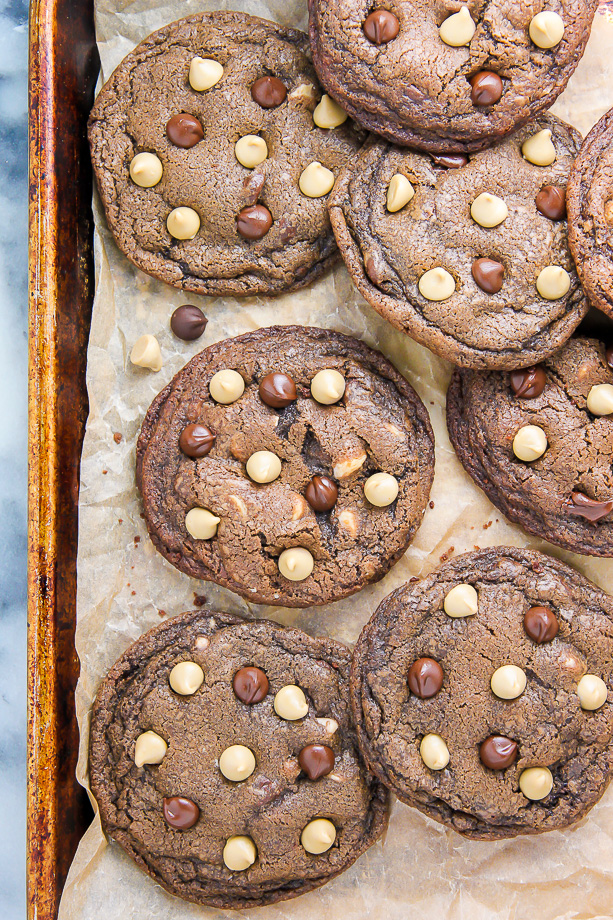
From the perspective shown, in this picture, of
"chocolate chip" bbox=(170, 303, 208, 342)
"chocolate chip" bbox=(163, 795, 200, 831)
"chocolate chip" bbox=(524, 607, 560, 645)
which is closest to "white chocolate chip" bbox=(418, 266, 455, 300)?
"chocolate chip" bbox=(170, 303, 208, 342)

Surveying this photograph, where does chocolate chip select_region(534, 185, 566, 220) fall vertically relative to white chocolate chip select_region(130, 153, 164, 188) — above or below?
above

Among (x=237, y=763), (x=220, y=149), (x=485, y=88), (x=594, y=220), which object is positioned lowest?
(x=237, y=763)

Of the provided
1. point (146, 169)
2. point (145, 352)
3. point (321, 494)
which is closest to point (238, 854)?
point (321, 494)

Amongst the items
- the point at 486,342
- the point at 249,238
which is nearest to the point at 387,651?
the point at 486,342

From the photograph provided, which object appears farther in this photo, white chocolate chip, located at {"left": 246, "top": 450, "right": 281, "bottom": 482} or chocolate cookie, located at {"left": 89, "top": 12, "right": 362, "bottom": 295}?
chocolate cookie, located at {"left": 89, "top": 12, "right": 362, "bottom": 295}

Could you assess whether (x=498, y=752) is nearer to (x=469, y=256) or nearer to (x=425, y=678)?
(x=425, y=678)

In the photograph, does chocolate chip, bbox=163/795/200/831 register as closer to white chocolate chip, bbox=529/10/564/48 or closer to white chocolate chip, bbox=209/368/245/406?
white chocolate chip, bbox=209/368/245/406

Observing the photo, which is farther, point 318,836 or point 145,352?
point 145,352
